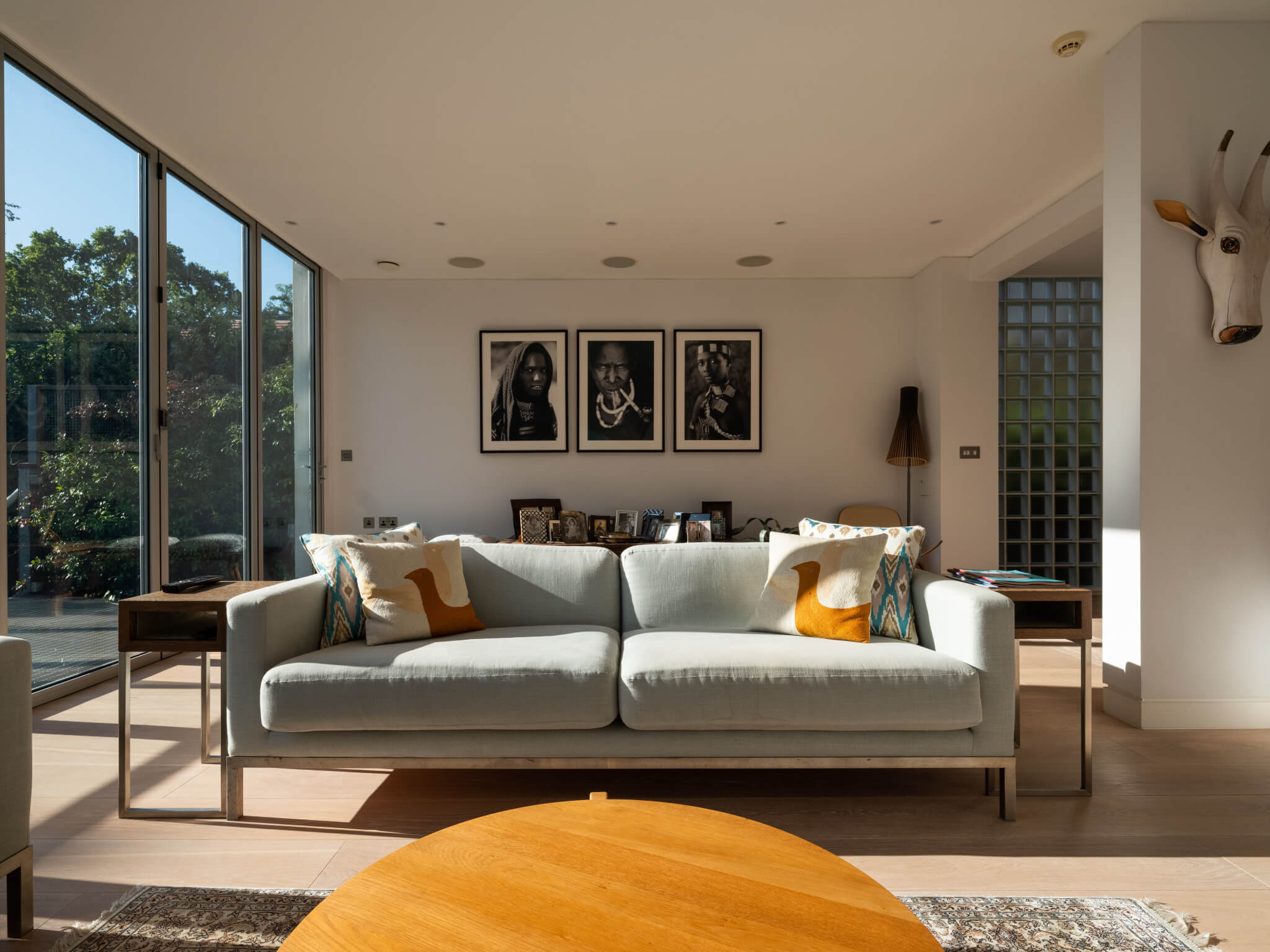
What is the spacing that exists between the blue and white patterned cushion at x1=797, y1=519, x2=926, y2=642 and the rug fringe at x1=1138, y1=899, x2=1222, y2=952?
3.09 ft

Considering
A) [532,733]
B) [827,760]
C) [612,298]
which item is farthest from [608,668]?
[612,298]

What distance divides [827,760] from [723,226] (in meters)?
3.73

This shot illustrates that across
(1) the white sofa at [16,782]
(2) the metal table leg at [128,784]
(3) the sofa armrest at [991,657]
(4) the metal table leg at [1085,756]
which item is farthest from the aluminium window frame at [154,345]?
(4) the metal table leg at [1085,756]

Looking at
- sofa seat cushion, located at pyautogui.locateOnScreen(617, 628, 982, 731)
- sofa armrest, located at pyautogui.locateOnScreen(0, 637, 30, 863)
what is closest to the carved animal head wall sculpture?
sofa seat cushion, located at pyautogui.locateOnScreen(617, 628, 982, 731)

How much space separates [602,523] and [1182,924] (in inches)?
177

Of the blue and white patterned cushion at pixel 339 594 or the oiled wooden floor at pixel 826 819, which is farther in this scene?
the blue and white patterned cushion at pixel 339 594

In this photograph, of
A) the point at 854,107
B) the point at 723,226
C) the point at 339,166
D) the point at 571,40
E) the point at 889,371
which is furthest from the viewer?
the point at 889,371

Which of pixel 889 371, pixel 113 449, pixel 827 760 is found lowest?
pixel 827 760

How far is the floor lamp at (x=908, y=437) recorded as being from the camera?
18.8 feet

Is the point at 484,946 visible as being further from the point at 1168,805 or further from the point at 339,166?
the point at 339,166

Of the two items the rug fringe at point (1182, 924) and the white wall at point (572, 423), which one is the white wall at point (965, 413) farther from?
the rug fringe at point (1182, 924)

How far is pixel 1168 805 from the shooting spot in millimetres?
2164

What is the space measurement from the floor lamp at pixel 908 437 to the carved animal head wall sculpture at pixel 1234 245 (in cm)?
293

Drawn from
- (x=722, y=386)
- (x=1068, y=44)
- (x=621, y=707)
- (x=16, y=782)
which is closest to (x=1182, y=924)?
(x=621, y=707)
